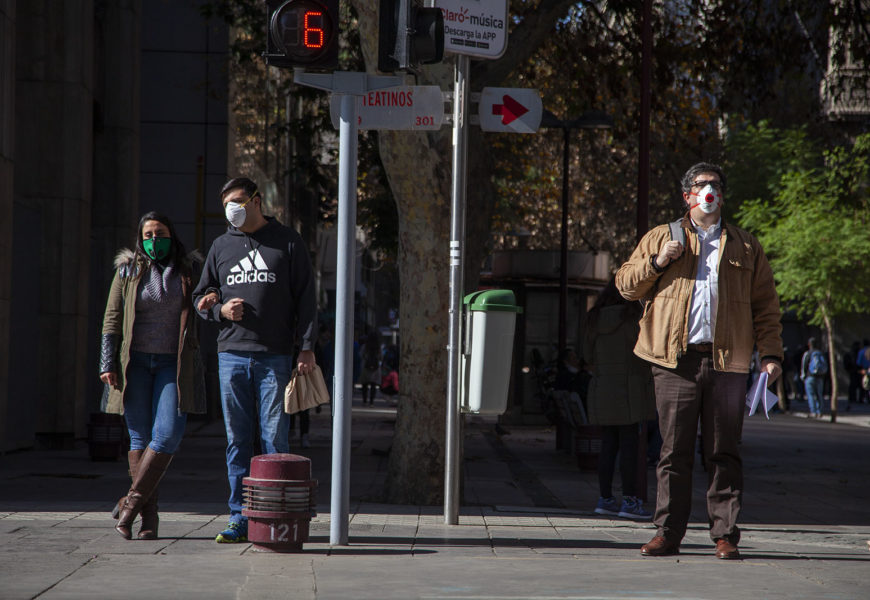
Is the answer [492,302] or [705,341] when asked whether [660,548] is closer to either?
[705,341]

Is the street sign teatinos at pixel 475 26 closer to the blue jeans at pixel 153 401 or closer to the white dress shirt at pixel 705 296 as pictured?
the white dress shirt at pixel 705 296

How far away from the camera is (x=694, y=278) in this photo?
275 inches

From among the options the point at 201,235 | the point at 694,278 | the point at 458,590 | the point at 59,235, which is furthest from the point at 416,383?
the point at 201,235

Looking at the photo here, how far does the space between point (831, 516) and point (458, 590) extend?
17.7 ft

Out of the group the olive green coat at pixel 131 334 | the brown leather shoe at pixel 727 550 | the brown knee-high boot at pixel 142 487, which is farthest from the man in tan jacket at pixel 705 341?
the brown knee-high boot at pixel 142 487

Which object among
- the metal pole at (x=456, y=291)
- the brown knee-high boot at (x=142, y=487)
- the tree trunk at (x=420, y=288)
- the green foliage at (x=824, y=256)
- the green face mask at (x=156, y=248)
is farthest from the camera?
the green foliage at (x=824, y=256)

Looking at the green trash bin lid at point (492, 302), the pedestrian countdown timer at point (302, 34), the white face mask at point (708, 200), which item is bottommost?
the green trash bin lid at point (492, 302)

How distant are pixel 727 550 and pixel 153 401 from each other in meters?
3.25

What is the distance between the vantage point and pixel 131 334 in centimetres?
728

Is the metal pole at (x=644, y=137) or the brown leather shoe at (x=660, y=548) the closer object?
the brown leather shoe at (x=660, y=548)

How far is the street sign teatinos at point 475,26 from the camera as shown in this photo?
845 centimetres

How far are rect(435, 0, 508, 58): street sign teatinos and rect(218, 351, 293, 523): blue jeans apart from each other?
2488 millimetres

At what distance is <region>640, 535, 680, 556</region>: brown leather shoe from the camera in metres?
6.99

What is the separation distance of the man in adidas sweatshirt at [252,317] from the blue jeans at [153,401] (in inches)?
11.2
